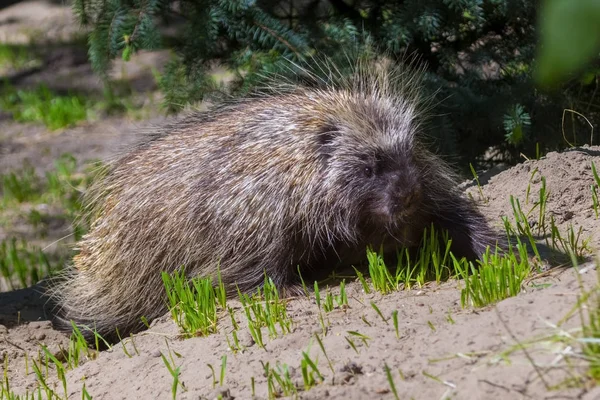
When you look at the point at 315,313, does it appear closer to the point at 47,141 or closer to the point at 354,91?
the point at 354,91

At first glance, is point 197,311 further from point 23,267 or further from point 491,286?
point 23,267

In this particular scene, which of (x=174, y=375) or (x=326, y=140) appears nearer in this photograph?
(x=174, y=375)

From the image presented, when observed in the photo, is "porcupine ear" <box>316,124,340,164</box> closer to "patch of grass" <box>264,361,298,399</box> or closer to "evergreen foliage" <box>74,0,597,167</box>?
"evergreen foliage" <box>74,0,597,167</box>

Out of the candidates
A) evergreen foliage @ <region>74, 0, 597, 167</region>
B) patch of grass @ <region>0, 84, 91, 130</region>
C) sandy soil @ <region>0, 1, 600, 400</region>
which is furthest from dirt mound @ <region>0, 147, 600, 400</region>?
patch of grass @ <region>0, 84, 91, 130</region>

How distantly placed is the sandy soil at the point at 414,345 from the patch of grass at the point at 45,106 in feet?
16.0

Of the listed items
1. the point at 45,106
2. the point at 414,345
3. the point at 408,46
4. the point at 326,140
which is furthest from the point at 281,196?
the point at 45,106

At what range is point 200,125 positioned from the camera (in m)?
3.84

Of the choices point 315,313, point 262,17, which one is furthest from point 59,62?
point 315,313

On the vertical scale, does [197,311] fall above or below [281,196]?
below

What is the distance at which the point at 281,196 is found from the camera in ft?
10.7

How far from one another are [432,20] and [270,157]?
129 centimetres

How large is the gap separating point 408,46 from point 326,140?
1.36 metres

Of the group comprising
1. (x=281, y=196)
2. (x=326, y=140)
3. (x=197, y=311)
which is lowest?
(x=197, y=311)

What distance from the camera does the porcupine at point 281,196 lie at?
3205 millimetres
